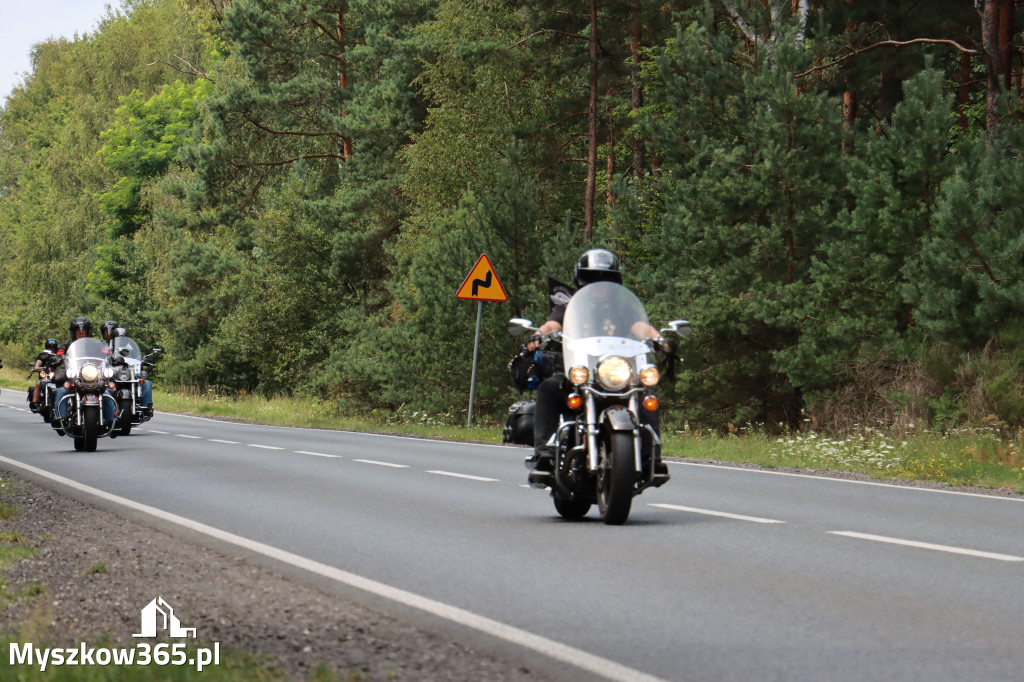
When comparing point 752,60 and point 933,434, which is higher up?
point 752,60

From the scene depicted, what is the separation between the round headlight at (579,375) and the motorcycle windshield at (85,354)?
1158cm

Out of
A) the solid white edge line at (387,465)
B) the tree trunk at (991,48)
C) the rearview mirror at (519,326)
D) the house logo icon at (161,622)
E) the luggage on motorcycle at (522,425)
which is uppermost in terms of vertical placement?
the tree trunk at (991,48)

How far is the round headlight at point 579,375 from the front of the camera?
10.1 metres

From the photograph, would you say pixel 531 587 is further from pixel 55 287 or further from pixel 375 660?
pixel 55 287

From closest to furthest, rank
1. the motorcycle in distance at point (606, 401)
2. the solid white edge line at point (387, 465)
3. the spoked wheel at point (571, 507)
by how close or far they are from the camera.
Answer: the motorcycle in distance at point (606, 401) → the spoked wheel at point (571, 507) → the solid white edge line at point (387, 465)

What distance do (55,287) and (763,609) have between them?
78516 millimetres

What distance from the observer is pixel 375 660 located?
5.84 meters

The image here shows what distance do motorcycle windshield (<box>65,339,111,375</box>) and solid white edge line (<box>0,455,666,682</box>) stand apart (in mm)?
9014

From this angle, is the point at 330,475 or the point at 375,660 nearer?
the point at 375,660

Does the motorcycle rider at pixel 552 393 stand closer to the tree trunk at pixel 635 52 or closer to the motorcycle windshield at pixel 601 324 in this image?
the motorcycle windshield at pixel 601 324

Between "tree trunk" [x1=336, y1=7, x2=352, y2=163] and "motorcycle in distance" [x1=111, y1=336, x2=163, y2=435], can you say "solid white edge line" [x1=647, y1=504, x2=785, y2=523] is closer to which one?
"motorcycle in distance" [x1=111, y1=336, x2=163, y2=435]

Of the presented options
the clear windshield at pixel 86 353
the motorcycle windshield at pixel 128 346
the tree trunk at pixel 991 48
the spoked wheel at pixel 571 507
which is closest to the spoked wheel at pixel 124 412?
the motorcycle windshield at pixel 128 346

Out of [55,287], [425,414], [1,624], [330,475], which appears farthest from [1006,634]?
[55,287]

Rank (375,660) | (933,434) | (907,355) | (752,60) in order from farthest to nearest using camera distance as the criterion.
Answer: (752,60) → (907,355) → (933,434) → (375,660)
